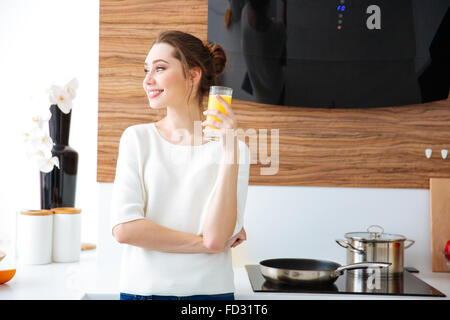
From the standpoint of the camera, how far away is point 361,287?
1517 millimetres

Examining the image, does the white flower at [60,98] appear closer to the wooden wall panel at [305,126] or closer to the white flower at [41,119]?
the white flower at [41,119]

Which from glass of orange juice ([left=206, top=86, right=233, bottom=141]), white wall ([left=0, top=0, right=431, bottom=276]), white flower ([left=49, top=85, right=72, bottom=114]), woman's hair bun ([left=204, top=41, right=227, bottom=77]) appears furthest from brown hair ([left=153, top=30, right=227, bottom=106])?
white wall ([left=0, top=0, right=431, bottom=276])

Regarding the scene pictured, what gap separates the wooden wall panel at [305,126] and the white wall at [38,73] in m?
0.40

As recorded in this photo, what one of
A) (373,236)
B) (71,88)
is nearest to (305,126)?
(373,236)

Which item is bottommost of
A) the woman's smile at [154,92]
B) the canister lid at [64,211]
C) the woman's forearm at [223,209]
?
the canister lid at [64,211]

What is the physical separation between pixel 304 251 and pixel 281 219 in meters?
0.16

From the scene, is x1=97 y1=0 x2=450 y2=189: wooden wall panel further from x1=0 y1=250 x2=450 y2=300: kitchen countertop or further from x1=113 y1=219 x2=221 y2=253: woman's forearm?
x1=113 y1=219 x2=221 y2=253: woman's forearm

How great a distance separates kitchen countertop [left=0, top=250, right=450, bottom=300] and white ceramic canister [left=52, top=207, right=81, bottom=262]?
0.04 m

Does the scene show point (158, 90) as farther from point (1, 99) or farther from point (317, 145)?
point (1, 99)

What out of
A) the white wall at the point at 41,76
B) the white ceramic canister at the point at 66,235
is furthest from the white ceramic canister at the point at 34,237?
the white wall at the point at 41,76

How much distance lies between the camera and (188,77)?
128cm

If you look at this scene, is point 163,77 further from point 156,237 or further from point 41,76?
point 41,76

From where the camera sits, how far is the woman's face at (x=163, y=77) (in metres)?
1.25
